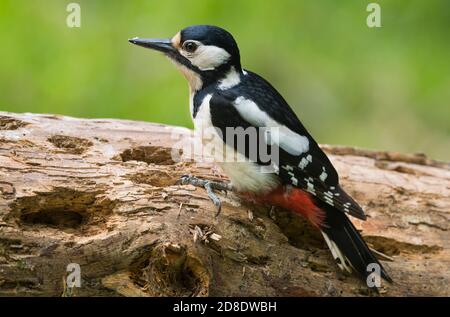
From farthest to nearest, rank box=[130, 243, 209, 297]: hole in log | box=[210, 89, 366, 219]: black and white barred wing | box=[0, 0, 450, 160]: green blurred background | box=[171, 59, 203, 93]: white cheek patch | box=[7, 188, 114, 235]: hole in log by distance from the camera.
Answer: box=[0, 0, 450, 160]: green blurred background < box=[171, 59, 203, 93]: white cheek patch < box=[210, 89, 366, 219]: black and white barred wing < box=[7, 188, 114, 235]: hole in log < box=[130, 243, 209, 297]: hole in log

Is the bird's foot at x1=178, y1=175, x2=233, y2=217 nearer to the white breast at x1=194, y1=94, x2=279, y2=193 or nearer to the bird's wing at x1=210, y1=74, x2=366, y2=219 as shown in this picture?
the white breast at x1=194, y1=94, x2=279, y2=193

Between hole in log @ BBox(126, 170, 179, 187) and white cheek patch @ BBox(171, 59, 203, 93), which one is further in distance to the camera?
white cheek patch @ BBox(171, 59, 203, 93)

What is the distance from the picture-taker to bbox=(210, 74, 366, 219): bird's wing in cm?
411

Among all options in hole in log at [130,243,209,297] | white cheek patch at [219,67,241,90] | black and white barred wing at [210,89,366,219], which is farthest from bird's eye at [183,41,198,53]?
hole in log at [130,243,209,297]

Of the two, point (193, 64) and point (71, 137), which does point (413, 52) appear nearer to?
point (193, 64)

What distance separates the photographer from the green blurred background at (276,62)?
571 centimetres

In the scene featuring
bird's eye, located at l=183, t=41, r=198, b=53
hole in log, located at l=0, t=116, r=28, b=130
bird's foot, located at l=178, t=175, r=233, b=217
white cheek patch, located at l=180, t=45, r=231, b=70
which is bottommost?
bird's foot, located at l=178, t=175, r=233, b=217

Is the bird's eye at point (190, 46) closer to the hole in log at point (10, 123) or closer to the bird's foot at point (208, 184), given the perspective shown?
the bird's foot at point (208, 184)

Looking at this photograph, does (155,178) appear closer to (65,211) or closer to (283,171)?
(65,211)

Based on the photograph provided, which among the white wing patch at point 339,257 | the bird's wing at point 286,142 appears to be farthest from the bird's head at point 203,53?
the white wing patch at point 339,257

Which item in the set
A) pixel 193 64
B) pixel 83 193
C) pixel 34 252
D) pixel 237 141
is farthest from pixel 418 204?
pixel 34 252

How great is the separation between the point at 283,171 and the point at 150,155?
0.85 metres

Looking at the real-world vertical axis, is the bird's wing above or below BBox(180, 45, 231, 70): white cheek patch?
below

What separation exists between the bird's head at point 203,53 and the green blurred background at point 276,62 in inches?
43.1
